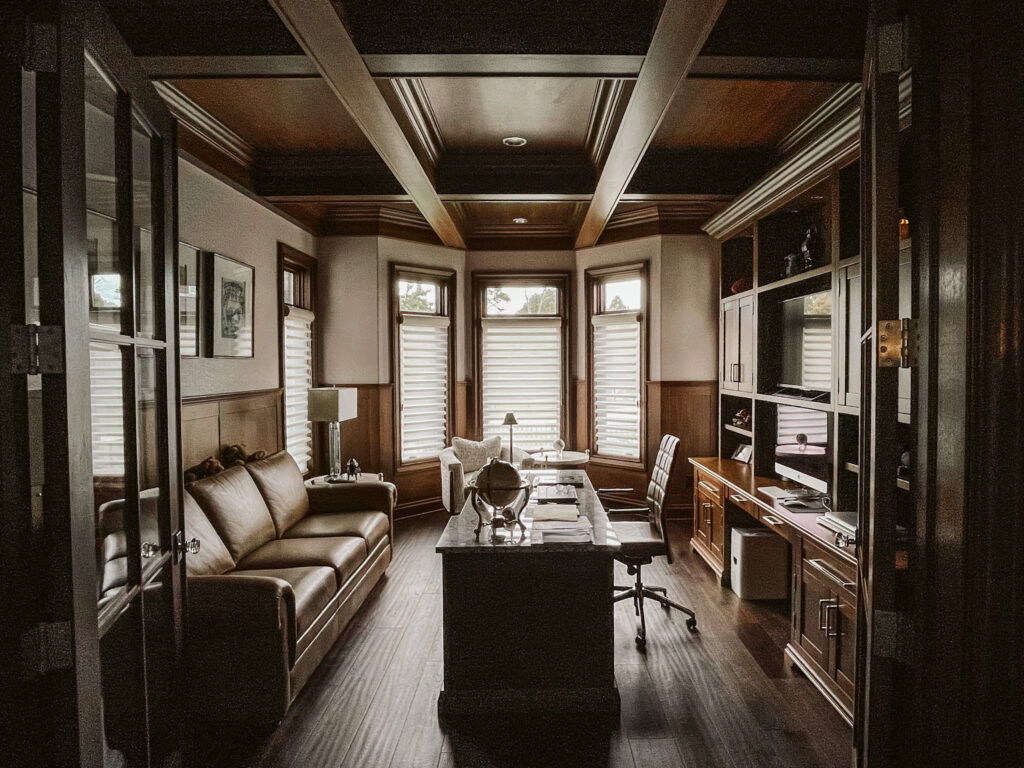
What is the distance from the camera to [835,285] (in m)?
3.21

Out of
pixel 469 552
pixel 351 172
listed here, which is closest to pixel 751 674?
pixel 469 552

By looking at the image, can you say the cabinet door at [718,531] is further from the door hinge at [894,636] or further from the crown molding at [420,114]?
the crown molding at [420,114]

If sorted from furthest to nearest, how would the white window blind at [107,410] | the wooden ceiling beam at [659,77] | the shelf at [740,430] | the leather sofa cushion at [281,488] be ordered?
the shelf at [740,430] → the leather sofa cushion at [281,488] → the wooden ceiling beam at [659,77] → the white window blind at [107,410]

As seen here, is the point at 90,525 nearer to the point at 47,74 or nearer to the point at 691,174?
the point at 47,74

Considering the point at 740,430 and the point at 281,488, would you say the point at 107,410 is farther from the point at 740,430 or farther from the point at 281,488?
the point at 740,430

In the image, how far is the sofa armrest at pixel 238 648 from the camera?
2.47 m

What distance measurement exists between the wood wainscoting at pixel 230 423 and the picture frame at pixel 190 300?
338 mm

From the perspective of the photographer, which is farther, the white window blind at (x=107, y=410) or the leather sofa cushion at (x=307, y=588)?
the leather sofa cushion at (x=307, y=588)

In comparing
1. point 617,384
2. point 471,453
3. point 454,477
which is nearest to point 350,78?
point 454,477

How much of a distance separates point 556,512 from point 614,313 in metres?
3.55

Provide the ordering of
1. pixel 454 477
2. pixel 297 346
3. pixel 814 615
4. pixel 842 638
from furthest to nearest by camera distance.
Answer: pixel 297 346 < pixel 454 477 < pixel 814 615 < pixel 842 638

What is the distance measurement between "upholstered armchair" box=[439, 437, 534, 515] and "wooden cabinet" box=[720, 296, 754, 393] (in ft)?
6.66

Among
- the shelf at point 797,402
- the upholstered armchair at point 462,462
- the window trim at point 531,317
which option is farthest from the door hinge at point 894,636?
the window trim at point 531,317

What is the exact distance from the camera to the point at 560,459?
589cm
